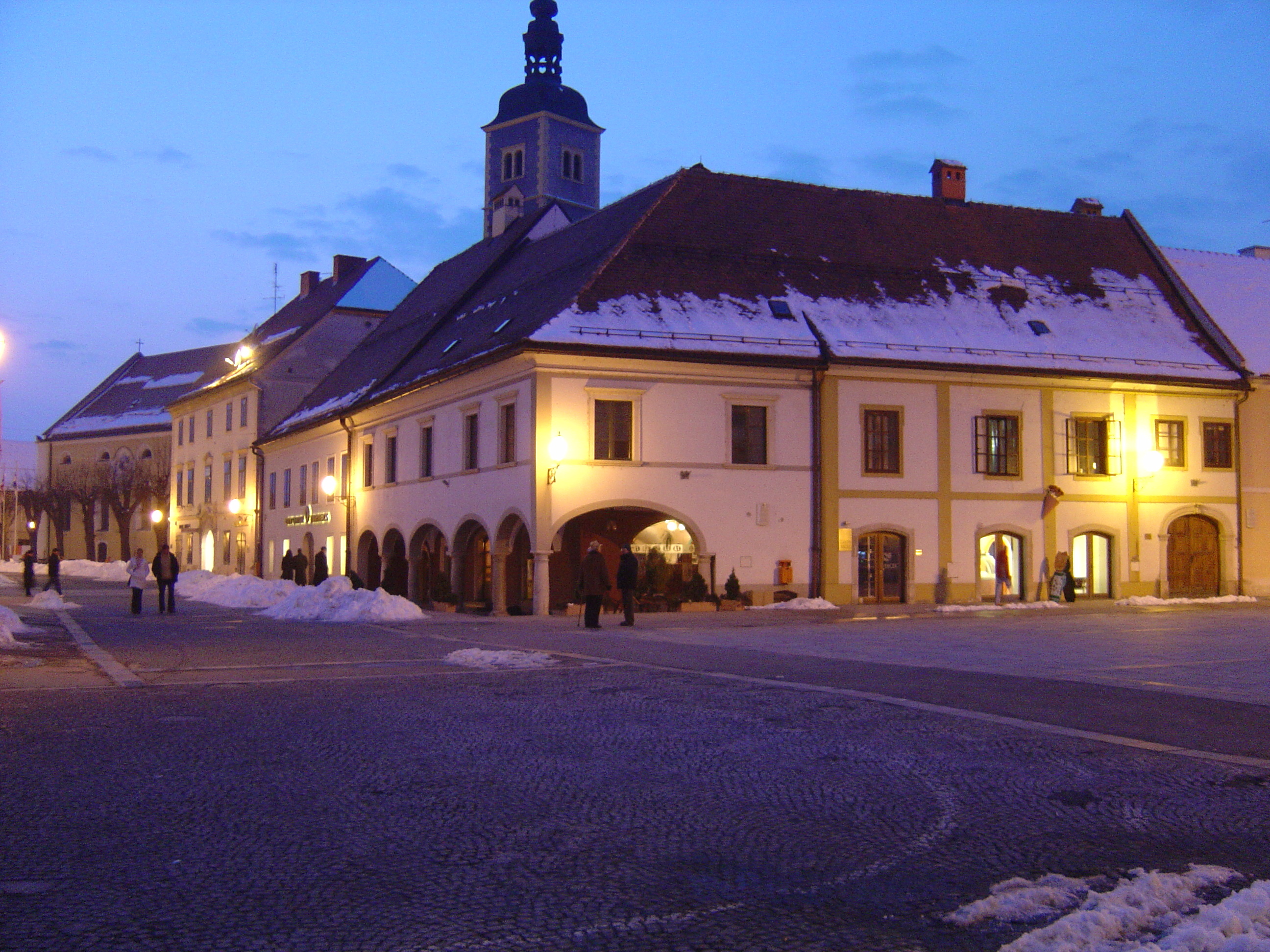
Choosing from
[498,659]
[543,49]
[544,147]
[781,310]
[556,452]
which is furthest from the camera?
[543,49]

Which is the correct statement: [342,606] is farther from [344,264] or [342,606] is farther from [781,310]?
[344,264]

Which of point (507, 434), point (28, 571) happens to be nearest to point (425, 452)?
point (507, 434)

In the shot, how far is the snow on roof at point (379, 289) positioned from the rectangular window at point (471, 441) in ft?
83.9

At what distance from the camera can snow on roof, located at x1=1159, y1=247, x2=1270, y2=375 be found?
126 ft

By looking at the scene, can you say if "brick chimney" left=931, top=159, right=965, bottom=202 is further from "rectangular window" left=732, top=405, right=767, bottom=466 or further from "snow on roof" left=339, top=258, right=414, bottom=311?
"snow on roof" left=339, top=258, right=414, bottom=311

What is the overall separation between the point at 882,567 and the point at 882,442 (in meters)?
3.16

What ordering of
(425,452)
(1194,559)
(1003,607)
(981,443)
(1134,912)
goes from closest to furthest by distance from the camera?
1. (1134,912)
2. (1003,607)
3. (981,443)
4. (1194,559)
5. (425,452)

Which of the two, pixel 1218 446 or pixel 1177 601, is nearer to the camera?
pixel 1177 601

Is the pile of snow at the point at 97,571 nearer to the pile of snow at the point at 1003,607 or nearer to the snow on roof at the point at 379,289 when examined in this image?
the snow on roof at the point at 379,289

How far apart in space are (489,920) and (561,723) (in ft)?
18.3

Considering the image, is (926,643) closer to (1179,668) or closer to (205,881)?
(1179,668)

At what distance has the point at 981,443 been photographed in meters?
34.8

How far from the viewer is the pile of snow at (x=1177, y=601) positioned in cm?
3334

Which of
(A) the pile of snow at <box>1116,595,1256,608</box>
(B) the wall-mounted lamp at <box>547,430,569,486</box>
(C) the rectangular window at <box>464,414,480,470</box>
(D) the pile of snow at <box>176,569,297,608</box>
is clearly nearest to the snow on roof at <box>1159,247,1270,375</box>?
(A) the pile of snow at <box>1116,595,1256,608</box>
